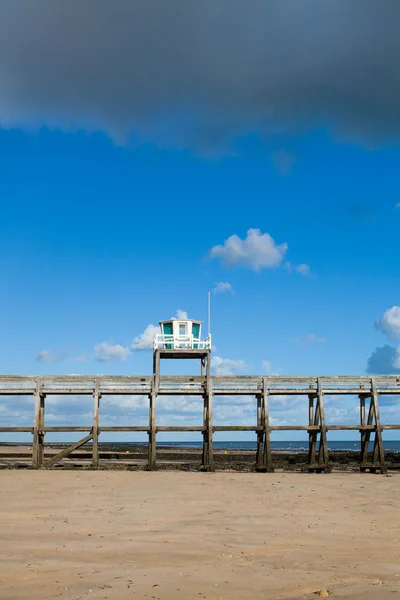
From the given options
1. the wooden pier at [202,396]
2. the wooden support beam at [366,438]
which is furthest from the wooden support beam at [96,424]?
the wooden support beam at [366,438]

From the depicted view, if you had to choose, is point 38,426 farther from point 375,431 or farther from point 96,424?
point 375,431

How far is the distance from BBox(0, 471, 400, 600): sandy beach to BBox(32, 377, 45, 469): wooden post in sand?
5103 millimetres

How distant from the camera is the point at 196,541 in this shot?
31.2 ft

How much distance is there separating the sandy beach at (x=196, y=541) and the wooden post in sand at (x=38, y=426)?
510 centimetres

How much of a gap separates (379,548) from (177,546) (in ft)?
10.1

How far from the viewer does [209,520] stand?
11602 mm

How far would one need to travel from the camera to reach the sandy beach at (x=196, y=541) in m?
6.75

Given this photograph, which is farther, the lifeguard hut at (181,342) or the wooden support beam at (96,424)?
the lifeguard hut at (181,342)

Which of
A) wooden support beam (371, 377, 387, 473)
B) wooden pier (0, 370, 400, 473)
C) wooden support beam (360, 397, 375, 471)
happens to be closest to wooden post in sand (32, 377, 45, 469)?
wooden pier (0, 370, 400, 473)

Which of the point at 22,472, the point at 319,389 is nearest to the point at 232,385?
the point at 319,389

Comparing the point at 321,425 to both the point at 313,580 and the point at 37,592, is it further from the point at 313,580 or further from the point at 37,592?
the point at 37,592

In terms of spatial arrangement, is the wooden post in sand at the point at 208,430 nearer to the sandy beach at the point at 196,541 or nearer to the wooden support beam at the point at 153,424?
the wooden support beam at the point at 153,424

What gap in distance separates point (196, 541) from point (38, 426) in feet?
48.9

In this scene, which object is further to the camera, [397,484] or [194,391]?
[194,391]
